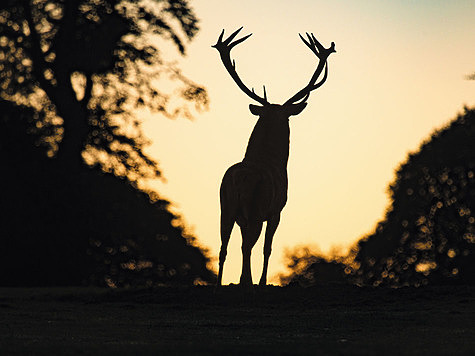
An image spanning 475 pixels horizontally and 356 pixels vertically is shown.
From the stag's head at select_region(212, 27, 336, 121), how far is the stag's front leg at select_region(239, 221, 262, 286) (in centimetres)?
212

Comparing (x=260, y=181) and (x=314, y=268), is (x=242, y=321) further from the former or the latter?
(x=314, y=268)

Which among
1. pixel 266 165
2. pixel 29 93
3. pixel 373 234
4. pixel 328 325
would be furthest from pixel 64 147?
pixel 328 325

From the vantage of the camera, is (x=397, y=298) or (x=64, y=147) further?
(x=64, y=147)

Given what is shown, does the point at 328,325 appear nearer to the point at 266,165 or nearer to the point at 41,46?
the point at 266,165

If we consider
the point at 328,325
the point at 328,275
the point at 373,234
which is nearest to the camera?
the point at 328,325

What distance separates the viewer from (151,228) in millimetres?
33562

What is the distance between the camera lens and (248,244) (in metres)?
19.9

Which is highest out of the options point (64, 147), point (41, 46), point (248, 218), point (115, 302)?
point (41, 46)

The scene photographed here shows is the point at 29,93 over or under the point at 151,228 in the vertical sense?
over

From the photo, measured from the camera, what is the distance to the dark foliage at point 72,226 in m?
31.6

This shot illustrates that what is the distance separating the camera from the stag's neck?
20.6 meters

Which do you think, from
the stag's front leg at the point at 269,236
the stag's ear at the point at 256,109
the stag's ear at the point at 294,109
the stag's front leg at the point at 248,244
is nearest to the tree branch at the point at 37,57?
the stag's ear at the point at 256,109

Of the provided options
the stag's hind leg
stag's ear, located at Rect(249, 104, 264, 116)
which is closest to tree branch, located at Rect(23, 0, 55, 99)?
stag's ear, located at Rect(249, 104, 264, 116)

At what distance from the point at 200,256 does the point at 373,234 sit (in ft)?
22.0
